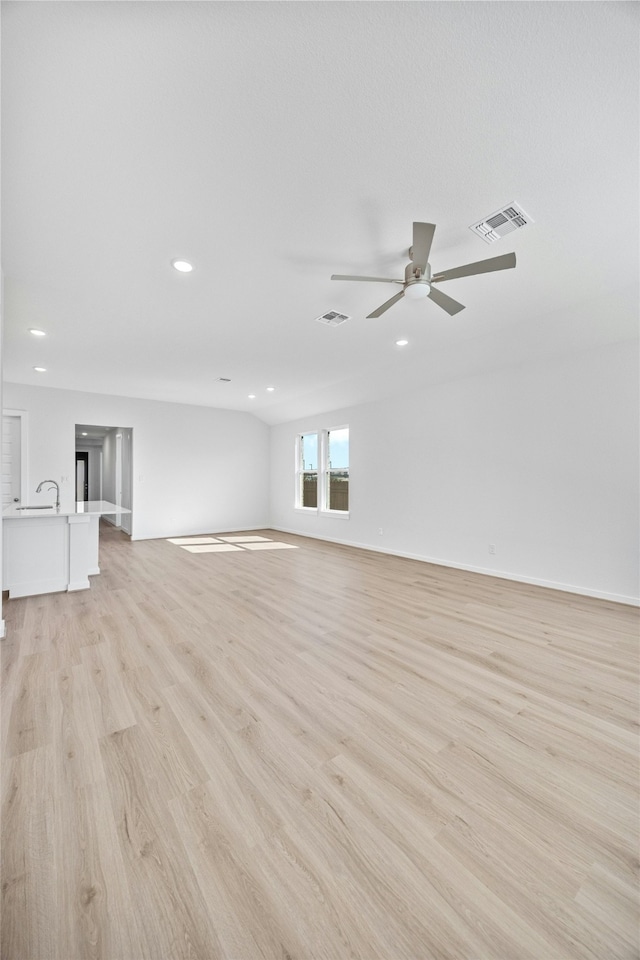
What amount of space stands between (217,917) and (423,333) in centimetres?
442

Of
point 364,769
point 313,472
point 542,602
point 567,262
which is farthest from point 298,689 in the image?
point 313,472

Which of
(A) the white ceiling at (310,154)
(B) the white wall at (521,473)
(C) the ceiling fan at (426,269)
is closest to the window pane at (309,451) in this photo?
(B) the white wall at (521,473)

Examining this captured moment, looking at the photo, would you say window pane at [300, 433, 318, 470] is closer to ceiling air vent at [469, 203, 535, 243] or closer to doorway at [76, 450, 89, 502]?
ceiling air vent at [469, 203, 535, 243]

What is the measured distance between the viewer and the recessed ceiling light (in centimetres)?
274

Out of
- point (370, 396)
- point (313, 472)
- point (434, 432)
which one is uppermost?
point (370, 396)

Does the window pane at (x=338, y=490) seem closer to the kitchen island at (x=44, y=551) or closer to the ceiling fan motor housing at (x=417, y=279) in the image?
the kitchen island at (x=44, y=551)

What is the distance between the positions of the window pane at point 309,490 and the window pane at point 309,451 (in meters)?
0.20

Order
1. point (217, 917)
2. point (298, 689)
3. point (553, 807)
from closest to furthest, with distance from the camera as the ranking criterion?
1. point (217, 917)
2. point (553, 807)
3. point (298, 689)

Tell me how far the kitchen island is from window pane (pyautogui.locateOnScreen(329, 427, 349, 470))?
14.1 ft

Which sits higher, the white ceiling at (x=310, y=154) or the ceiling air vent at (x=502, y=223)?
the white ceiling at (x=310, y=154)

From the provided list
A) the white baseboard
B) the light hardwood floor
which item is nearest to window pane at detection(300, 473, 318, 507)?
the white baseboard

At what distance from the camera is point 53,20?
131cm

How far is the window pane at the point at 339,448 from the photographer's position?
23.5ft

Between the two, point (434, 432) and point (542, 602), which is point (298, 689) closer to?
point (542, 602)
